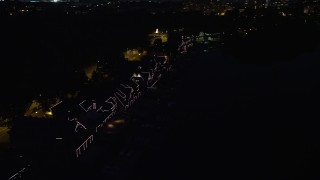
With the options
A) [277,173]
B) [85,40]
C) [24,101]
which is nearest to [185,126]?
[277,173]

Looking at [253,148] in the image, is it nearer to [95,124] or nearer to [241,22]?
[95,124]

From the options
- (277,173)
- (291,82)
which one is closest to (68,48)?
(291,82)

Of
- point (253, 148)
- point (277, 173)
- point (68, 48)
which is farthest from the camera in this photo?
point (68, 48)

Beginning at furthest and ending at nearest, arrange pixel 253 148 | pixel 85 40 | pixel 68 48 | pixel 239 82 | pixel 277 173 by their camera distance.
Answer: pixel 85 40 → pixel 68 48 → pixel 239 82 → pixel 253 148 → pixel 277 173

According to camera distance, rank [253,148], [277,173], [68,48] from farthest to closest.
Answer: [68,48]
[253,148]
[277,173]

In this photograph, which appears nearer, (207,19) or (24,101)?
(24,101)

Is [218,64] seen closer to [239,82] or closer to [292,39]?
[239,82]

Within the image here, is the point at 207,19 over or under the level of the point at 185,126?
over

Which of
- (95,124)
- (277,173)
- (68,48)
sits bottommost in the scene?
(277,173)

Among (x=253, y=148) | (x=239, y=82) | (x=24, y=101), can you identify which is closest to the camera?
(x=253, y=148)
